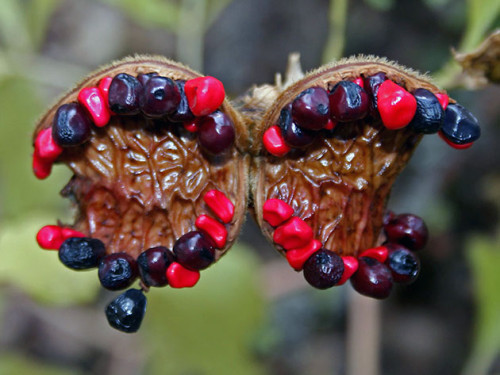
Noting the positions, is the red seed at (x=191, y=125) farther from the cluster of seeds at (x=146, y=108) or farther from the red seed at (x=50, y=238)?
the red seed at (x=50, y=238)

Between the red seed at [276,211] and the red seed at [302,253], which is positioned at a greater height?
the red seed at [276,211]

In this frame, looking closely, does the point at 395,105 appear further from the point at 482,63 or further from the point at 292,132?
the point at 482,63

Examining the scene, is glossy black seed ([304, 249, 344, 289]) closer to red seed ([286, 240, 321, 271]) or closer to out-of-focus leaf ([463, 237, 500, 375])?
red seed ([286, 240, 321, 271])

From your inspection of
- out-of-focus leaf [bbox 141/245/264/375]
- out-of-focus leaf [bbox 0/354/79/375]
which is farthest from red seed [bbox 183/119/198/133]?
out-of-focus leaf [bbox 0/354/79/375]

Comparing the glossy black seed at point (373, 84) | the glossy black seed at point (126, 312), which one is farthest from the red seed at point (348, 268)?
the glossy black seed at point (126, 312)

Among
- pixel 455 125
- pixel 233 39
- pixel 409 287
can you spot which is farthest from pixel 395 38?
pixel 455 125

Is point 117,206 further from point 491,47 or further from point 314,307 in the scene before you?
point 314,307
